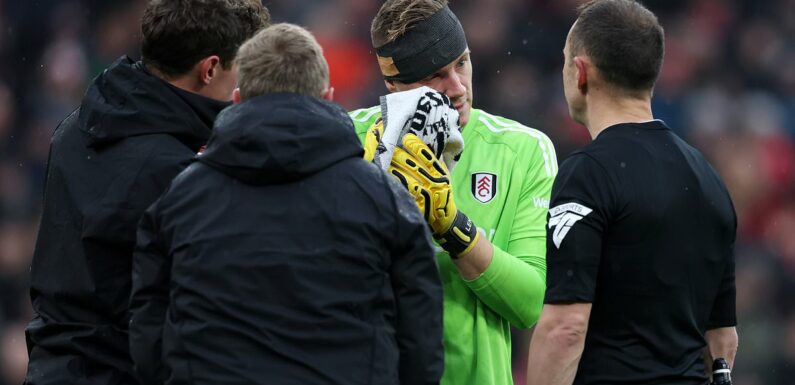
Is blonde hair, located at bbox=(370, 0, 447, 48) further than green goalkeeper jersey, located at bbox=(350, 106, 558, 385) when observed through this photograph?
Yes

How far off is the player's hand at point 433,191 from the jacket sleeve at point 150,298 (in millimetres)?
787

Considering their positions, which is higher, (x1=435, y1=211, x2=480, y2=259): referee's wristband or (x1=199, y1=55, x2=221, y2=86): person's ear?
(x1=199, y1=55, x2=221, y2=86): person's ear

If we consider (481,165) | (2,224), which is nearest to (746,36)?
(2,224)

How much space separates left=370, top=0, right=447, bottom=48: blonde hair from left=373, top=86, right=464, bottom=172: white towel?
0.42m

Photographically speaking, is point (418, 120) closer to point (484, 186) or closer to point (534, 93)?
point (484, 186)

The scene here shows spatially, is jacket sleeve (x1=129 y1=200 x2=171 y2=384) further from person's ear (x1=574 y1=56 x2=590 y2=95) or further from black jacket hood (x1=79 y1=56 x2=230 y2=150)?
person's ear (x1=574 y1=56 x2=590 y2=95)

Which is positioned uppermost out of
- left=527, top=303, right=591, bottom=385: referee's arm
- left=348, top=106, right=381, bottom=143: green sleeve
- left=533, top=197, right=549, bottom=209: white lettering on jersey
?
left=348, top=106, right=381, bottom=143: green sleeve

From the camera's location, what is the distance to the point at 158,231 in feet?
9.85

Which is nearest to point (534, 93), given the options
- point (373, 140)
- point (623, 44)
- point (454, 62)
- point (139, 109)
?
point (454, 62)

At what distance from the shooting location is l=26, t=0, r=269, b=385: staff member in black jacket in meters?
3.27

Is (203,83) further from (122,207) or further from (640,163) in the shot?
(640,163)

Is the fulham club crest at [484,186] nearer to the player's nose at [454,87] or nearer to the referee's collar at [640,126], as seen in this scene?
the player's nose at [454,87]

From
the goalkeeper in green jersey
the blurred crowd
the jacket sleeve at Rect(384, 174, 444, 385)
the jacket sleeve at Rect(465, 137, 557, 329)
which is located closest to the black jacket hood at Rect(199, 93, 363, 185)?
the jacket sleeve at Rect(384, 174, 444, 385)

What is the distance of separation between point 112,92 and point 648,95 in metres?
1.54
